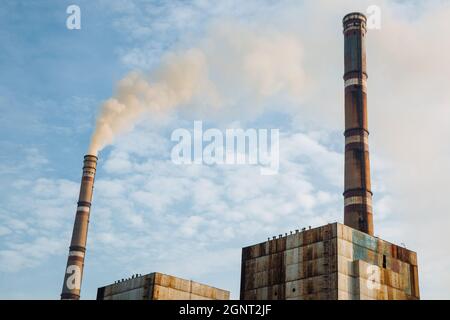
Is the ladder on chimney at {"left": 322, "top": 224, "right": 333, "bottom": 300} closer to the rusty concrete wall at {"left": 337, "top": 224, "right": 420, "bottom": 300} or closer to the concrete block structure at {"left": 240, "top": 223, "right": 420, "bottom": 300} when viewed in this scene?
the concrete block structure at {"left": 240, "top": 223, "right": 420, "bottom": 300}

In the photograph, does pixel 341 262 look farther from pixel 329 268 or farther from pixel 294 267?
pixel 294 267

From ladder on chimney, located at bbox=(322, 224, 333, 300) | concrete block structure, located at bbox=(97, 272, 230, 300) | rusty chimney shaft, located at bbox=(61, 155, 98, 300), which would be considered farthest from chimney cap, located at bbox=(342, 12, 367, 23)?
rusty chimney shaft, located at bbox=(61, 155, 98, 300)

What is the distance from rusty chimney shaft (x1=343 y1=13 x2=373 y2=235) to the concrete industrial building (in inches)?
3.7

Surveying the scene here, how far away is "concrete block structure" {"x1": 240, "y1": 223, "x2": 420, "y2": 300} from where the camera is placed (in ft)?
129

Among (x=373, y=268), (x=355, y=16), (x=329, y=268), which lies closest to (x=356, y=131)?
(x=355, y=16)

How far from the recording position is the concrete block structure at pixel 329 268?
3934 centimetres

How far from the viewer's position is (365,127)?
2110 inches

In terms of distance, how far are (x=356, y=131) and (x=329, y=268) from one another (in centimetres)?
1811

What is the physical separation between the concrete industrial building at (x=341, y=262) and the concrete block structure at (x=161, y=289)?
10.6 feet
